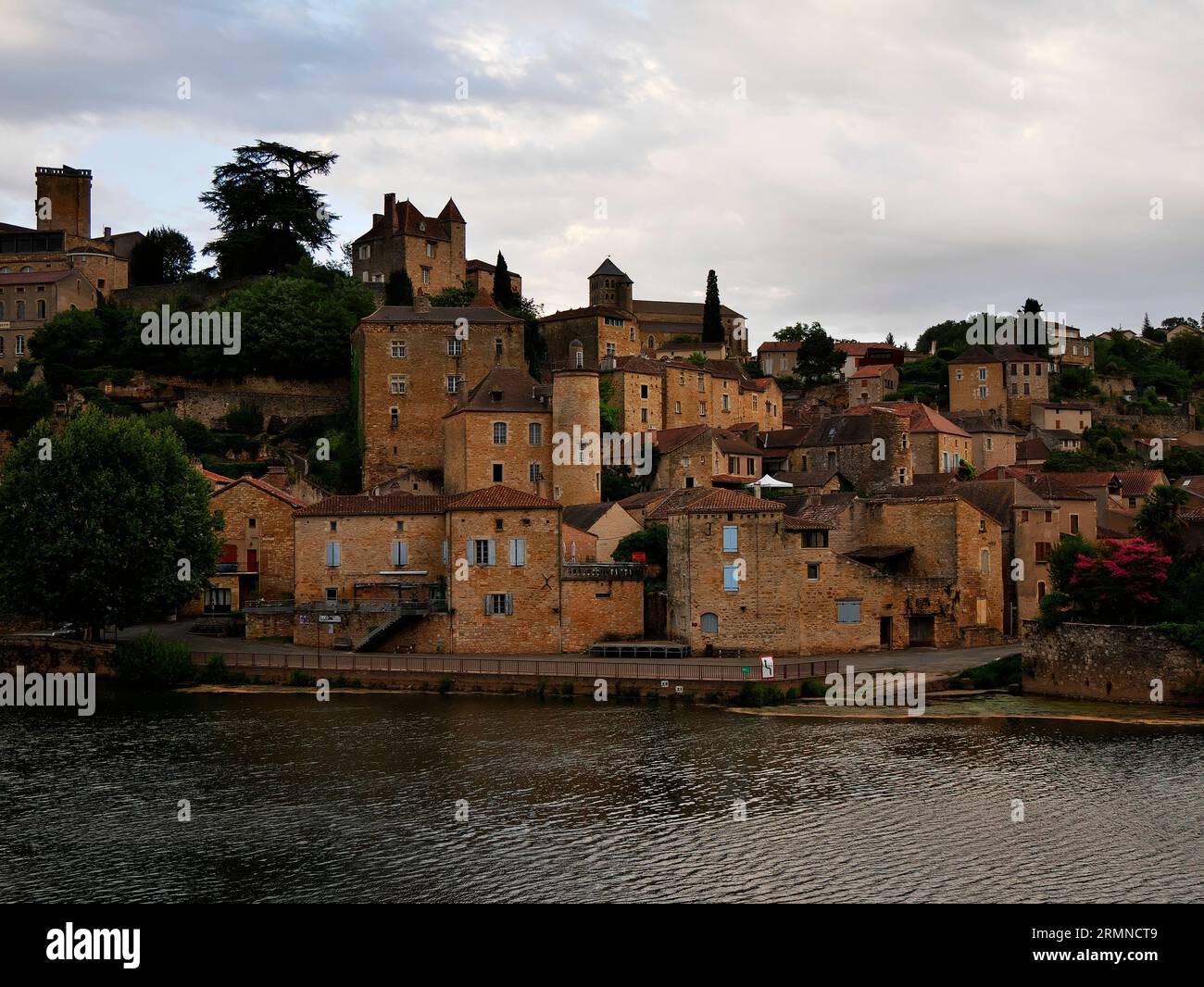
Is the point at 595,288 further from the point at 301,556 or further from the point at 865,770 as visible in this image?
the point at 865,770

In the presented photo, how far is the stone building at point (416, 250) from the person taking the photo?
84.3 meters

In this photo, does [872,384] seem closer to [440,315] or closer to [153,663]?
[440,315]

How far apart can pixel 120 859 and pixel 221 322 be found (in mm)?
54442

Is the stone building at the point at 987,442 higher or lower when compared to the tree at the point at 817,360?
lower

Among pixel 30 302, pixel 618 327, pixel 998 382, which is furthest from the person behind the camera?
pixel 998 382

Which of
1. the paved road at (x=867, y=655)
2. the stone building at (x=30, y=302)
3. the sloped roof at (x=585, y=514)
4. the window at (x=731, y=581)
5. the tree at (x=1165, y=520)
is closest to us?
the paved road at (x=867, y=655)

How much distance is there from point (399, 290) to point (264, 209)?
37.9ft

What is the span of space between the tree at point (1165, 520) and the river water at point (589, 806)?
422 inches

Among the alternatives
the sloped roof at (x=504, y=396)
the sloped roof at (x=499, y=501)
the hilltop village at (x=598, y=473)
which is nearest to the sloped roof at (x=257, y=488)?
the hilltop village at (x=598, y=473)

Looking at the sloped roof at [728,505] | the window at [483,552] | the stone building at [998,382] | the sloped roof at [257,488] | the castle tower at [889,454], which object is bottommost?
the window at [483,552]

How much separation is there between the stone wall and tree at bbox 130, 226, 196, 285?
65.8m

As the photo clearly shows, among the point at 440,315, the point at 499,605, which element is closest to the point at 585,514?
the point at 499,605

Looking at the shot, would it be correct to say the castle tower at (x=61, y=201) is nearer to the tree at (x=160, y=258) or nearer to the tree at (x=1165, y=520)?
the tree at (x=160, y=258)

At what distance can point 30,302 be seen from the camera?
84.0m
